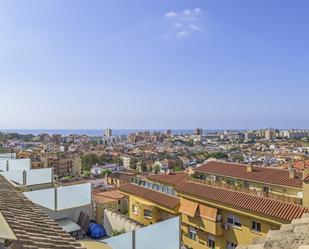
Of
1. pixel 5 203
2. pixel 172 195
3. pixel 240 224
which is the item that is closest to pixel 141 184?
pixel 172 195

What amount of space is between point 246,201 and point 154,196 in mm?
5556

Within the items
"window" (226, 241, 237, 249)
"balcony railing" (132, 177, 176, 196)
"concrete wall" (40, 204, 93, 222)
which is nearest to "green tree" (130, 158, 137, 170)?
"balcony railing" (132, 177, 176, 196)

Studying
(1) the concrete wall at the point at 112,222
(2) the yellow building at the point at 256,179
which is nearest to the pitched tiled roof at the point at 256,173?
(2) the yellow building at the point at 256,179

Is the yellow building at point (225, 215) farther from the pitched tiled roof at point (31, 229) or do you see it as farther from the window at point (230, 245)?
the pitched tiled roof at point (31, 229)

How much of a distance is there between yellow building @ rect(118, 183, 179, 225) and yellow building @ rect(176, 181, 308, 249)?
Result: 30.7 inches

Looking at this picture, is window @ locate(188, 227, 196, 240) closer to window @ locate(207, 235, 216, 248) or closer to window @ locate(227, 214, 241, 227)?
window @ locate(207, 235, 216, 248)

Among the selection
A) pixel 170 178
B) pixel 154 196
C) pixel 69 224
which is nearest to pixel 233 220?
pixel 154 196

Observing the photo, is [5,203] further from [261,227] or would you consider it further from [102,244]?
[261,227]

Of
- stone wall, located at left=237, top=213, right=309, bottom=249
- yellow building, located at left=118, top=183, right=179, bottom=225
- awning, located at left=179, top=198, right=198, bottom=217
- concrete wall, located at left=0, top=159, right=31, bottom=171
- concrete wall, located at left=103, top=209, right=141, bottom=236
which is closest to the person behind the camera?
stone wall, located at left=237, top=213, right=309, bottom=249

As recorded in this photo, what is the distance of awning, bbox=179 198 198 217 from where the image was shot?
15.1 m

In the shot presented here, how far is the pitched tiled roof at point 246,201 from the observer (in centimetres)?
1154

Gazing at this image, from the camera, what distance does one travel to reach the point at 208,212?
1460 cm

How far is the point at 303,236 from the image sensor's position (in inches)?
98.0

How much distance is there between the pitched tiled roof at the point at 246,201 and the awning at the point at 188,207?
0.47 metres
